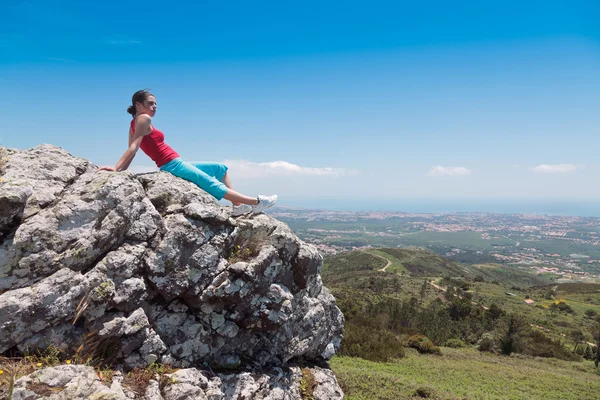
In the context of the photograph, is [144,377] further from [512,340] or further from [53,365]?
[512,340]

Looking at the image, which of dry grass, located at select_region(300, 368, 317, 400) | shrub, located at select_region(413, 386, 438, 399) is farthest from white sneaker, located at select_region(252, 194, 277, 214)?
shrub, located at select_region(413, 386, 438, 399)

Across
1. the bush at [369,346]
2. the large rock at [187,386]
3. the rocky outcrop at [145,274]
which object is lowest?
the bush at [369,346]

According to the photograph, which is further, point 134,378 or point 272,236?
point 272,236

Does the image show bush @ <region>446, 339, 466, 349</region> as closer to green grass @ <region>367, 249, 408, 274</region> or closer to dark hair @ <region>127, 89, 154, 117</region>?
dark hair @ <region>127, 89, 154, 117</region>

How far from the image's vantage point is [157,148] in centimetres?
952

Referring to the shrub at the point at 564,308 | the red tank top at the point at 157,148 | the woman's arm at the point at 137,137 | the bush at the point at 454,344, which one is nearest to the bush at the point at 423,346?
the bush at the point at 454,344

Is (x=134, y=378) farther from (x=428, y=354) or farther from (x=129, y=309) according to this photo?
(x=428, y=354)

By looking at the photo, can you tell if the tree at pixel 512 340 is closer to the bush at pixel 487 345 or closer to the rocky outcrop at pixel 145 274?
the bush at pixel 487 345

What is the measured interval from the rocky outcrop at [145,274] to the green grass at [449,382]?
7.67m

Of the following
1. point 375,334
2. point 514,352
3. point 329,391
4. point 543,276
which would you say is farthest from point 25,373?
point 543,276

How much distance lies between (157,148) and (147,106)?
48.3 inches

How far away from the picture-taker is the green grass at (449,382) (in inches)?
667

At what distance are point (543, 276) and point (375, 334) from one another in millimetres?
206451

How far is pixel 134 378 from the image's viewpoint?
6.98m
